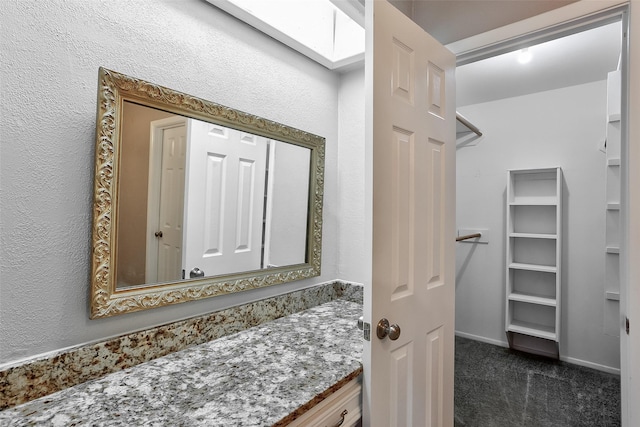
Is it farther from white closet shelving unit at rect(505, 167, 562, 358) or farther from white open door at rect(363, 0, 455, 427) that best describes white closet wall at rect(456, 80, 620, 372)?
white open door at rect(363, 0, 455, 427)

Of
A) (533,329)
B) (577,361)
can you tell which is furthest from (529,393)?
(577,361)

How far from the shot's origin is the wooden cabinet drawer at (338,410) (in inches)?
36.2

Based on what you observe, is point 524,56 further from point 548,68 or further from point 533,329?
point 533,329

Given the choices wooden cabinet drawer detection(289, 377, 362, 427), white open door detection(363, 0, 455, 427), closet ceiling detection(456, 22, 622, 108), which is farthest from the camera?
closet ceiling detection(456, 22, 622, 108)

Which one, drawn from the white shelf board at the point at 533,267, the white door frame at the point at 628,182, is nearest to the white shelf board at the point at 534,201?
the white shelf board at the point at 533,267

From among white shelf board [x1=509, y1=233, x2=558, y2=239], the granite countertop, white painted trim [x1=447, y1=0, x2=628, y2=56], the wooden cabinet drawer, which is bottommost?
the wooden cabinet drawer

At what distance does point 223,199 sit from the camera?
4.43 ft

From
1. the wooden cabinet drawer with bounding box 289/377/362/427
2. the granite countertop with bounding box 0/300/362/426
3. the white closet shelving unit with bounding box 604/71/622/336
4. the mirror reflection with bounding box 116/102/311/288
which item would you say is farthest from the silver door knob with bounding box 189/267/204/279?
the white closet shelving unit with bounding box 604/71/622/336

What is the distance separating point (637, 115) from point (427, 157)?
0.68 meters

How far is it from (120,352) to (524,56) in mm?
2948

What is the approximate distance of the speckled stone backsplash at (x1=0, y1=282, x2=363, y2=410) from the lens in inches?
33.4

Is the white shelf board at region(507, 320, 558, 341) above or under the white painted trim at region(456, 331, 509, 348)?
above

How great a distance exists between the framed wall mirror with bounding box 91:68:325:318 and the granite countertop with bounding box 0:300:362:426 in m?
0.21

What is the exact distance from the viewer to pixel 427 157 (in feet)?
4.27
